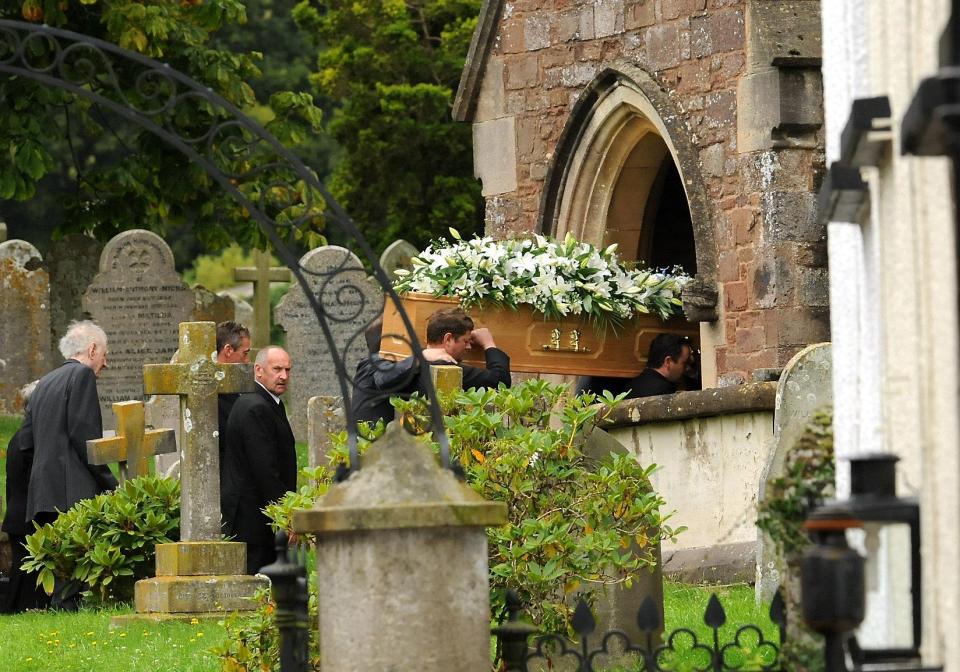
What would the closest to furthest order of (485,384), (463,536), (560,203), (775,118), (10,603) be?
(463,536) → (485,384) → (10,603) → (775,118) → (560,203)

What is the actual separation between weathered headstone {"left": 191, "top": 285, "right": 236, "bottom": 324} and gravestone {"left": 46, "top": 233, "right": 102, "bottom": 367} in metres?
1.63

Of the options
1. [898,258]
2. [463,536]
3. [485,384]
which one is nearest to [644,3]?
[485,384]

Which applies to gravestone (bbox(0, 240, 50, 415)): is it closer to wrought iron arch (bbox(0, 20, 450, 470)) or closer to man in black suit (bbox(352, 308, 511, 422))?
wrought iron arch (bbox(0, 20, 450, 470))

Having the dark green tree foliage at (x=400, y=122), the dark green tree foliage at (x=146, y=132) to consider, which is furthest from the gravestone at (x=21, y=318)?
the dark green tree foliage at (x=400, y=122)

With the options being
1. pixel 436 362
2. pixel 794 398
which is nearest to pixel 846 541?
pixel 794 398

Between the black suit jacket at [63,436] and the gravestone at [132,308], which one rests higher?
the gravestone at [132,308]

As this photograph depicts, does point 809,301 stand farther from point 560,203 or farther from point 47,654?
point 47,654

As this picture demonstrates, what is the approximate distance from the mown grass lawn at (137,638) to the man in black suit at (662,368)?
166 centimetres

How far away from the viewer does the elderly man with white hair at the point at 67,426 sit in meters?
Answer: 12.1

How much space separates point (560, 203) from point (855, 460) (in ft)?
34.7

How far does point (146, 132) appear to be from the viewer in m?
20.3

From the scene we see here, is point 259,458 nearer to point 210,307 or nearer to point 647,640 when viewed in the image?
point 647,640

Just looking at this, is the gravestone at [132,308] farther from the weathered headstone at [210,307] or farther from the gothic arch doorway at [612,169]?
the gothic arch doorway at [612,169]

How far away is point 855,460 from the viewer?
4547 millimetres
